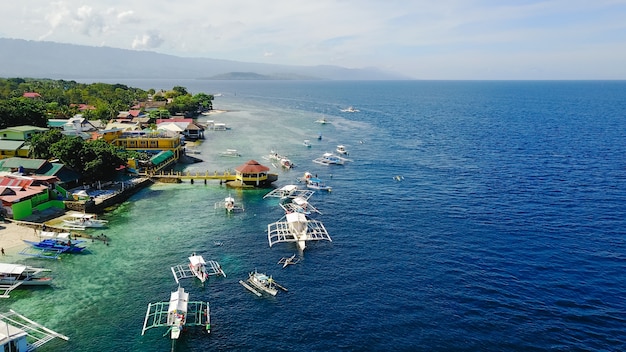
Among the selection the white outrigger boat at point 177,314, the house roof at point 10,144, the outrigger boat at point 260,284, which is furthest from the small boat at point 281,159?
the white outrigger boat at point 177,314

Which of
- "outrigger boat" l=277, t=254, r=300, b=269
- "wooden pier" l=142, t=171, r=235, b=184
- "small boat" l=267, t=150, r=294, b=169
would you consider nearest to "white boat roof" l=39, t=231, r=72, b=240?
"outrigger boat" l=277, t=254, r=300, b=269

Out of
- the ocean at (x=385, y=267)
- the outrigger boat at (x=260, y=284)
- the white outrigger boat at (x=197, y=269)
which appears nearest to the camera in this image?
the ocean at (x=385, y=267)

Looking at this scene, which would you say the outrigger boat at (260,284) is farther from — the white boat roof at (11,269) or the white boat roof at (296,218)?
the white boat roof at (11,269)

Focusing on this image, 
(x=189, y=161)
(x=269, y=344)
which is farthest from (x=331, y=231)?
(x=189, y=161)

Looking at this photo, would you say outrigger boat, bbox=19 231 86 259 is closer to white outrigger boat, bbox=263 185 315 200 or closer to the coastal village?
the coastal village

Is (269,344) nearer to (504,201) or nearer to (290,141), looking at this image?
(504,201)
